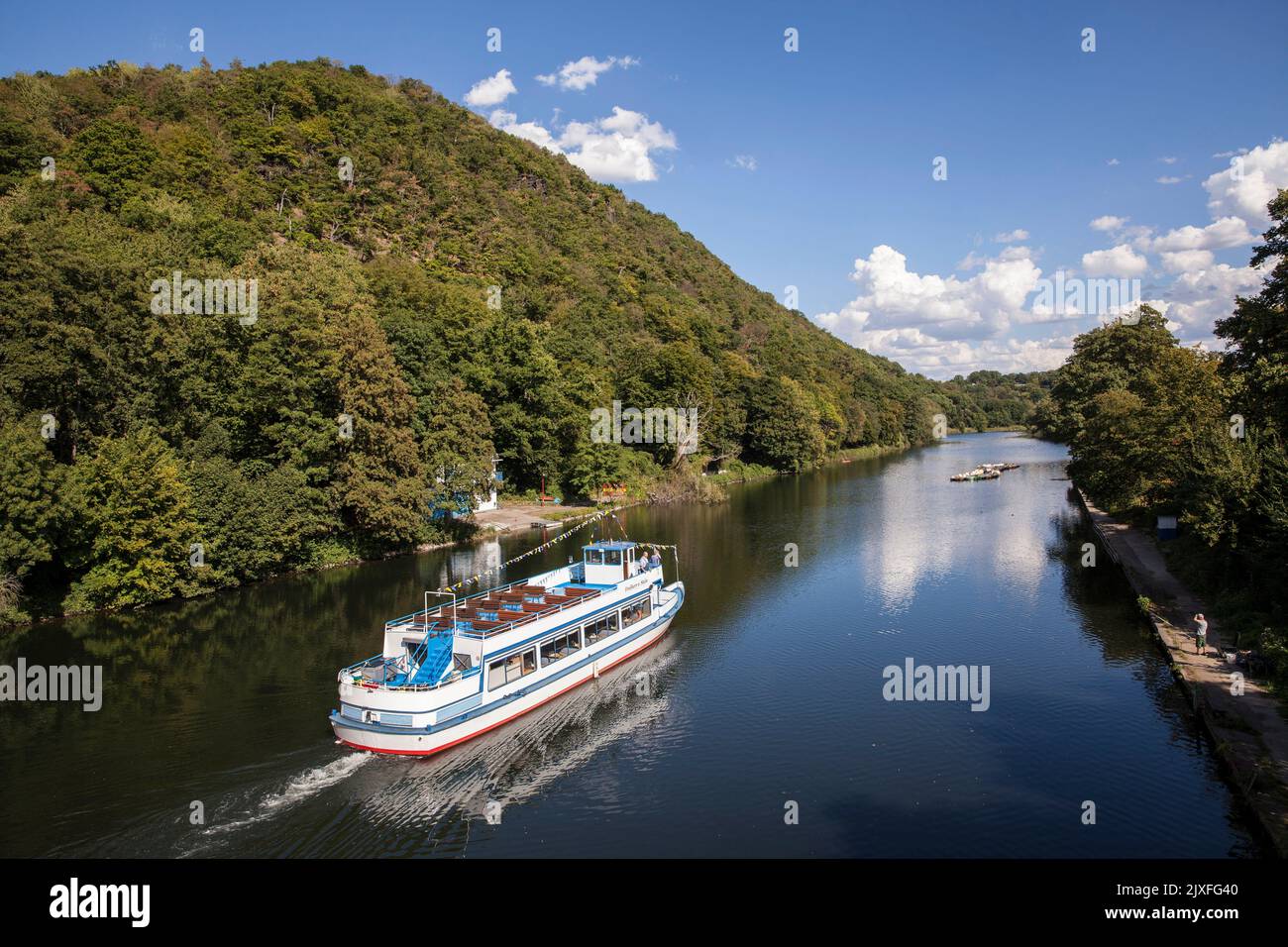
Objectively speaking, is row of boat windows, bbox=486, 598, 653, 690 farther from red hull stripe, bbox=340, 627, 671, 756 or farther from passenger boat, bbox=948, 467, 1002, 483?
passenger boat, bbox=948, 467, 1002, 483

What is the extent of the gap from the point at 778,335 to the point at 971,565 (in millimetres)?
113645

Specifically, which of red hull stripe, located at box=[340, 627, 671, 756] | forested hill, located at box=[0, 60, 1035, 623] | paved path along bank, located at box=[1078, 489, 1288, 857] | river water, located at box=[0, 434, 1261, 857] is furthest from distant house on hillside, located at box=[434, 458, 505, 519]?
paved path along bank, located at box=[1078, 489, 1288, 857]

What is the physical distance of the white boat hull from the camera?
21703mm

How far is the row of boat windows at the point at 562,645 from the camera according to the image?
2461 cm

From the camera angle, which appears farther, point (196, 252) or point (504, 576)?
point (196, 252)

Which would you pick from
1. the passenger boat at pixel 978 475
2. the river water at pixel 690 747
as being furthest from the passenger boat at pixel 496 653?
the passenger boat at pixel 978 475

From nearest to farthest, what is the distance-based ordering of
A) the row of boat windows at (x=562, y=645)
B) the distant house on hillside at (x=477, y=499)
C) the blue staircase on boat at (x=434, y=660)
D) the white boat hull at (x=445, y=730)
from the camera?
the white boat hull at (x=445, y=730)
the blue staircase on boat at (x=434, y=660)
the row of boat windows at (x=562, y=645)
the distant house on hillside at (x=477, y=499)

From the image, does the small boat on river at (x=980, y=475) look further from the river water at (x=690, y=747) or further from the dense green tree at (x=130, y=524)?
the dense green tree at (x=130, y=524)

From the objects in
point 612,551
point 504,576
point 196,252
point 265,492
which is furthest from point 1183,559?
point 196,252

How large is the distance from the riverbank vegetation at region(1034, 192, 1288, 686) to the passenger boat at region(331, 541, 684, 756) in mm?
21489

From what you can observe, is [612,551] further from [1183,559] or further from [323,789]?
[1183,559]

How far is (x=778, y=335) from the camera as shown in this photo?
153m

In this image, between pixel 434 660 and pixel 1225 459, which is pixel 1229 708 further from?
pixel 434 660

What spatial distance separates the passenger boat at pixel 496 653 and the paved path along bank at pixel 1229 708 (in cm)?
1891
